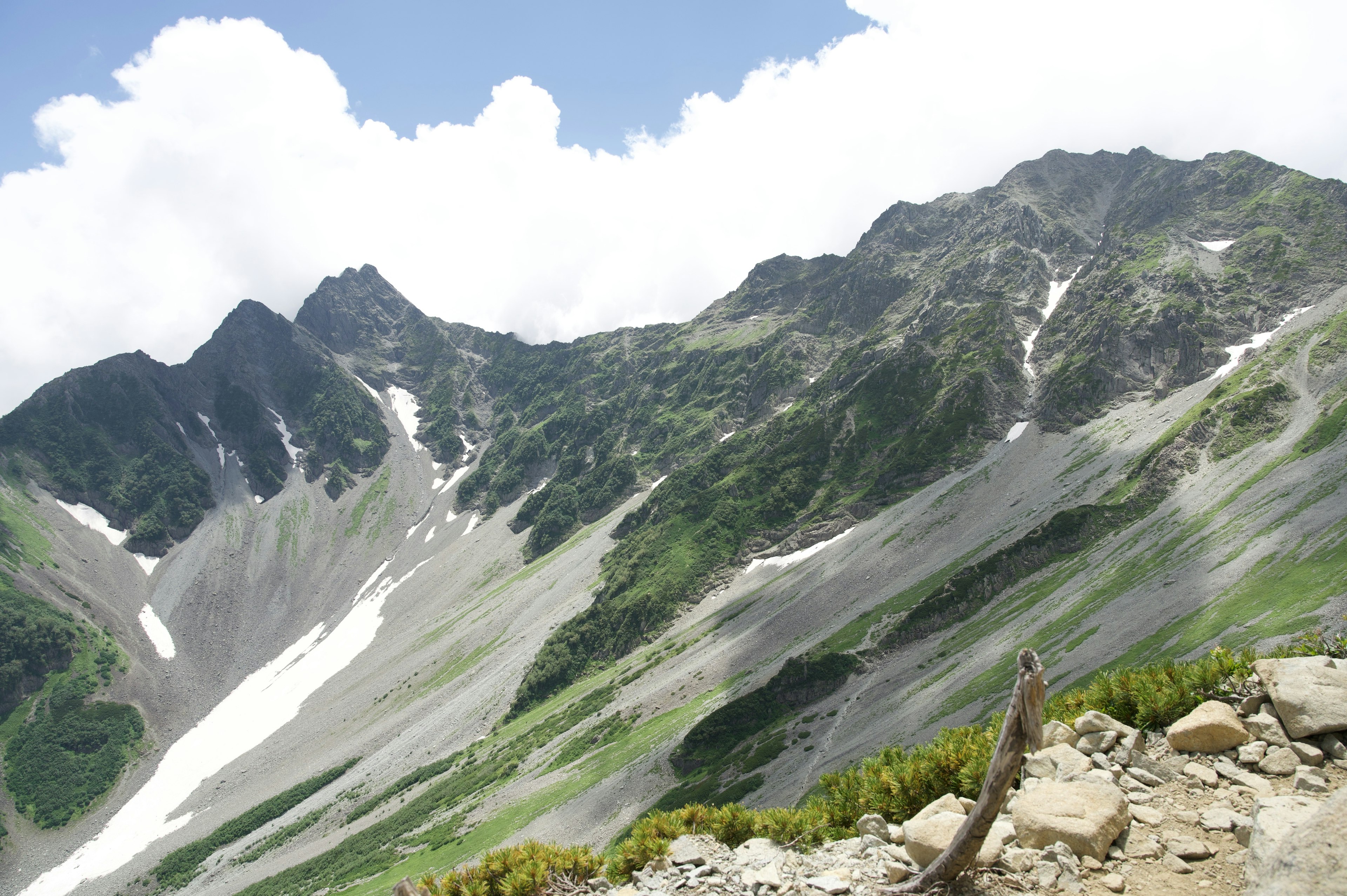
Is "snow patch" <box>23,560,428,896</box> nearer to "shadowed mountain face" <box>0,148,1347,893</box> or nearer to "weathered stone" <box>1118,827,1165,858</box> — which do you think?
"shadowed mountain face" <box>0,148,1347,893</box>

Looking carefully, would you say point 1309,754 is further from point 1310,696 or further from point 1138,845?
point 1138,845

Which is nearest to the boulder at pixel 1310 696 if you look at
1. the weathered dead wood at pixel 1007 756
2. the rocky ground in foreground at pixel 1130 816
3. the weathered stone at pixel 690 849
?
the rocky ground in foreground at pixel 1130 816

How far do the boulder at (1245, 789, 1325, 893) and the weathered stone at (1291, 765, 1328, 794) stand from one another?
2.23 metres

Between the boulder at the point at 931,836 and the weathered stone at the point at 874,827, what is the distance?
1.92m

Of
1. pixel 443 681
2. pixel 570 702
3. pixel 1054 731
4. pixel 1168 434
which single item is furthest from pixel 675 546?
pixel 1054 731

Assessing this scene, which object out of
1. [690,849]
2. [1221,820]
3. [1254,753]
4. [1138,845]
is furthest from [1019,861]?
[690,849]

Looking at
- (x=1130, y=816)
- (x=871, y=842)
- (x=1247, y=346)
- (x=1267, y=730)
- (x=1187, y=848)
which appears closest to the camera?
(x=1187, y=848)

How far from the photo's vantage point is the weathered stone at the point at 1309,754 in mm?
12039

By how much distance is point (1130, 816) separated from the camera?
12031 millimetres

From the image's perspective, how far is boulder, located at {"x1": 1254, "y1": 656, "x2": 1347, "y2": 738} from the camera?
12164 mm

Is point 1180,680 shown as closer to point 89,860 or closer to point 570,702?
point 570,702

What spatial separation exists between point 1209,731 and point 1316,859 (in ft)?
23.2

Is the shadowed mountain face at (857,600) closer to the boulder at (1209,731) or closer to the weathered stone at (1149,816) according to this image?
the boulder at (1209,731)

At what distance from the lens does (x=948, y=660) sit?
80.2 m
